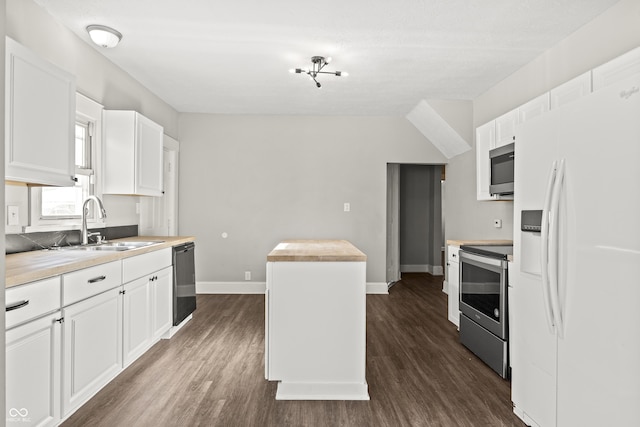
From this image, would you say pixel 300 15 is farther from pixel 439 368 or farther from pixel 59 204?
pixel 439 368

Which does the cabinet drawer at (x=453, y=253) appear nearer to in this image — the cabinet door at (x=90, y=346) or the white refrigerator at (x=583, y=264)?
the white refrigerator at (x=583, y=264)

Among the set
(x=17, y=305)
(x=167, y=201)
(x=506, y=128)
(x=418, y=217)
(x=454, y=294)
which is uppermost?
(x=506, y=128)

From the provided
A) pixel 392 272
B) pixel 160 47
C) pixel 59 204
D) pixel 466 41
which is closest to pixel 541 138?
pixel 466 41

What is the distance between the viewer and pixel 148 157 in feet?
12.4

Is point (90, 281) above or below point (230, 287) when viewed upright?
above

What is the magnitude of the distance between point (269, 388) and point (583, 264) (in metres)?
1.95

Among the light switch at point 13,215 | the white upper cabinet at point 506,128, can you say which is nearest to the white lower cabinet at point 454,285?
the white upper cabinet at point 506,128

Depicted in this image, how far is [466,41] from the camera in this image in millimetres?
3176

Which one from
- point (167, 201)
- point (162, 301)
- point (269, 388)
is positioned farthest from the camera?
point (167, 201)

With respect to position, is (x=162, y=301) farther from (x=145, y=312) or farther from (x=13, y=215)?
(x=13, y=215)

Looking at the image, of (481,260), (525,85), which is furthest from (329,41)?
(481,260)

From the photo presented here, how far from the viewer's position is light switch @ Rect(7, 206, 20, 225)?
2455 mm

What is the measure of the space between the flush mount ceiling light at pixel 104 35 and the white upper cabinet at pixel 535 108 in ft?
10.5

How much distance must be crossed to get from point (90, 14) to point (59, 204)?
139cm
